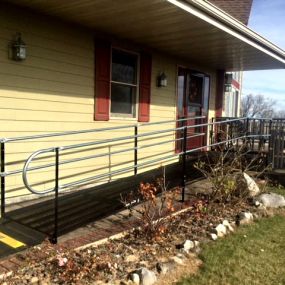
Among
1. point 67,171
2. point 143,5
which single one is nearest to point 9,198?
point 67,171

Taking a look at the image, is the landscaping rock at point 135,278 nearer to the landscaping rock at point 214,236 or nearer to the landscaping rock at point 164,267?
the landscaping rock at point 164,267

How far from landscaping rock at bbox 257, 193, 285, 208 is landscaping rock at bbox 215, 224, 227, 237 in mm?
1352

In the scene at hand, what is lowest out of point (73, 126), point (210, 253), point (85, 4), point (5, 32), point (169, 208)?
point (210, 253)

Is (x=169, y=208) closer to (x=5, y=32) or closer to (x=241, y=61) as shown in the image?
(x=5, y=32)

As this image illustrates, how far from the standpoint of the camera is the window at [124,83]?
7176 millimetres

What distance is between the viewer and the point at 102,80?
681cm

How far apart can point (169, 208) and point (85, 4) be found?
110 inches

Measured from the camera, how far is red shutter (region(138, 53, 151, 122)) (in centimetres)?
774

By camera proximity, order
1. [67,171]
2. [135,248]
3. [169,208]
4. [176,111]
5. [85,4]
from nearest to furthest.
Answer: [135,248]
[169,208]
[85,4]
[67,171]
[176,111]

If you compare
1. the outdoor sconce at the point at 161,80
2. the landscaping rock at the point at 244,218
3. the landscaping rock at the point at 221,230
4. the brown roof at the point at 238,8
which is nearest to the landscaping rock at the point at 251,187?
the landscaping rock at the point at 244,218

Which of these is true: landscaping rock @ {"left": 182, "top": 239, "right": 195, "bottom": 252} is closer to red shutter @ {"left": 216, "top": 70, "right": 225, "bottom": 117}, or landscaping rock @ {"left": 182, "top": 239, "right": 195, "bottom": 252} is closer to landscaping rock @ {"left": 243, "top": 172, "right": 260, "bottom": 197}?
landscaping rock @ {"left": 243, "top": 172, "right": 260, "bottom": 197}

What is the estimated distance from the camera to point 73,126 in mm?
6398

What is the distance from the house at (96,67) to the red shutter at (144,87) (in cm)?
2

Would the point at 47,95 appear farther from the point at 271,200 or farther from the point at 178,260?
the point at 271,200
